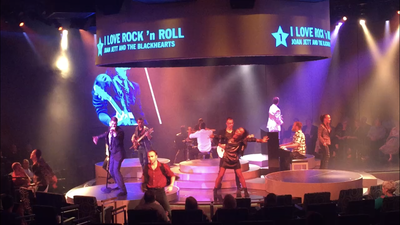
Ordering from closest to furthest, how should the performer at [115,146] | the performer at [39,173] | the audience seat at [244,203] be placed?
the audience seat at [244,203]
the performer at [115,146]
the performer at [39,173]

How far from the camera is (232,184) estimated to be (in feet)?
39.2

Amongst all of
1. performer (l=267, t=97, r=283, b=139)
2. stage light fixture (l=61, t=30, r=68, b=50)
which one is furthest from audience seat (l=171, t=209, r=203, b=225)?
stage light fixture (l=61, t=30, r=68, b=50)

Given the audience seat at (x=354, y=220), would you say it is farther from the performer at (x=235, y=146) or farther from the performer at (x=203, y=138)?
the performer at (x=203, y=138)

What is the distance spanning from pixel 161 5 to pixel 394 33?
1116 cm

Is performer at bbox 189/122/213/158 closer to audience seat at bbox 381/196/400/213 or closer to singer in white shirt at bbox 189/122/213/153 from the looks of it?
singer in white shirt at bbox 189/122/213/153

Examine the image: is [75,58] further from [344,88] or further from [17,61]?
[344,88]

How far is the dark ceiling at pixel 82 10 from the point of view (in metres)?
11.5

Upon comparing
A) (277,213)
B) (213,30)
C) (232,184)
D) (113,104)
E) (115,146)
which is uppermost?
(213,30)

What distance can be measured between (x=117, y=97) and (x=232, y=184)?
7.67 meters

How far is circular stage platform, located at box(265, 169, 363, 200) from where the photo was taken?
1012 centimetres

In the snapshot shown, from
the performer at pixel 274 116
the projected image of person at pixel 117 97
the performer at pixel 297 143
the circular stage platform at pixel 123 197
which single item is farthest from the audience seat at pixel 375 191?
the projected image of person at pixel 117 97

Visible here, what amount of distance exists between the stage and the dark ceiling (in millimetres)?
4064

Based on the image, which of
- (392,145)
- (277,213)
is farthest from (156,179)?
(392,145)

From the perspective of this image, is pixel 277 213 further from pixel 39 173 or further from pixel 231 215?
pixel 39 173
